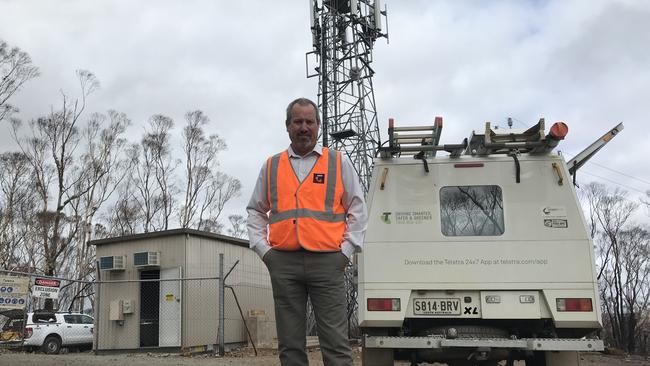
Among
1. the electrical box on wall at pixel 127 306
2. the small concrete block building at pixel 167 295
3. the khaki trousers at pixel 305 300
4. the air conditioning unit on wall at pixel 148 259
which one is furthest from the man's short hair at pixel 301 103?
the electrical box on wall at pixel 127 306

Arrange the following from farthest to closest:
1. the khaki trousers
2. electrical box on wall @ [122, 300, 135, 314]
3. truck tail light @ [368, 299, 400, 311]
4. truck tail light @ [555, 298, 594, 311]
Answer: electrical box on wall @ [122, 300, 135, 314] < truck tail light @ [368, 299, 400, 311] < truck tail light @ [555, 298, 594, 311] < the khaki trousers

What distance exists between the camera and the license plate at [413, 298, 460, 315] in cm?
579

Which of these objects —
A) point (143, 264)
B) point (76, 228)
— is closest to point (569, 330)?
point (143, 264)

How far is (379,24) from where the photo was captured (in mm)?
24344

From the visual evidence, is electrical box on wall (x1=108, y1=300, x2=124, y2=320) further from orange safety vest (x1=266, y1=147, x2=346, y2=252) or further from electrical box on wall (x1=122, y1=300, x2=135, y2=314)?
orange safety vest (x1=266, y1=147, x2=346, y2=252)

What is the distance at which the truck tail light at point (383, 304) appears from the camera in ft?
18.9

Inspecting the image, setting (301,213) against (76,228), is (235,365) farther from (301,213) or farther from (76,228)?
(76,228)

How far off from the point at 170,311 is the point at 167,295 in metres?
0.49

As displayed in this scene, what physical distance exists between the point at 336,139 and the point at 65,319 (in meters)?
11.6

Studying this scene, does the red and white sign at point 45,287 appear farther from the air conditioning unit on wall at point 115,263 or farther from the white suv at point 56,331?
the white suv at point 56,331

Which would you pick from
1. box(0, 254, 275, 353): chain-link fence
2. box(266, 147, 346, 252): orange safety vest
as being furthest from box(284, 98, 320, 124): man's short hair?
box(0, 254, 275, 353): chain-link fence

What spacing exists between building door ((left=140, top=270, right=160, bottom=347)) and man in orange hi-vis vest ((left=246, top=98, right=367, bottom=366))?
548 inches

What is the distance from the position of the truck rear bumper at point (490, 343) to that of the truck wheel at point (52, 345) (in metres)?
17.5

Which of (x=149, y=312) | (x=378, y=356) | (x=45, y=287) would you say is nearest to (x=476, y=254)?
(x=378, y=356)
